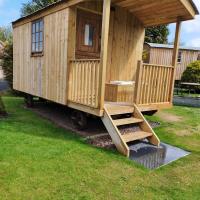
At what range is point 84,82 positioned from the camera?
5.53m

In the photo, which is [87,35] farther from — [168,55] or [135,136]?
[168,55]

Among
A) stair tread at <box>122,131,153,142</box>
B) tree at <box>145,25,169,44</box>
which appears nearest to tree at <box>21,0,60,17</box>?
tree at <box>145,25,169,44</box>

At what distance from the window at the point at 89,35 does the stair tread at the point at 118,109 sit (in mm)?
2329

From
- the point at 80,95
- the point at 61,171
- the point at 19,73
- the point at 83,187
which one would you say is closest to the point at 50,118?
the point at 80,95

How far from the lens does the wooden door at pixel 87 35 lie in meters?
6.59

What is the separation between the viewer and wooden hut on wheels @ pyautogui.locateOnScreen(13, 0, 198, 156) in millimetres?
5207

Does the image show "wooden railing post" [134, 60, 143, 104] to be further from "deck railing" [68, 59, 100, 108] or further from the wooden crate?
"deck railing" [68, 59, 100, 108]

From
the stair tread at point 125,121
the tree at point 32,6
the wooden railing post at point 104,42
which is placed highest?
the tree at point 32,6

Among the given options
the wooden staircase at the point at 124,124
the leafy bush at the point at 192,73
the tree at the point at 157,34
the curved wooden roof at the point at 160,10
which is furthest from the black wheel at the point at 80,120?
the tree at the point at 157,34

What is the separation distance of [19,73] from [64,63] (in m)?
3.76

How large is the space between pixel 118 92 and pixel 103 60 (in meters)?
1.70

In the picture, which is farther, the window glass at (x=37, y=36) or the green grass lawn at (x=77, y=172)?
the window glass at (x=37, y=36)

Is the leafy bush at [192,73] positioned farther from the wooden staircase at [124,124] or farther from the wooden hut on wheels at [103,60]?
the wooden staircase at [124,124]

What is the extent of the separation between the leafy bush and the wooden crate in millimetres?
12310
